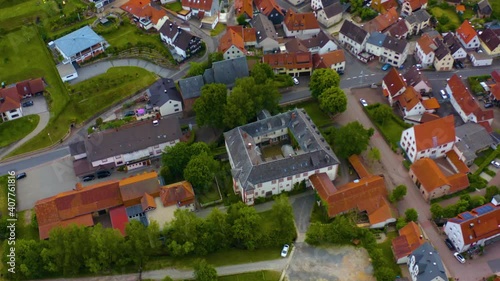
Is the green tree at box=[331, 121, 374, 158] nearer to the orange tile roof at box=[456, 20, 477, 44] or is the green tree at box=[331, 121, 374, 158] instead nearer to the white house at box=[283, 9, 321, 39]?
the white house at box=[283, 9, 321, 39]

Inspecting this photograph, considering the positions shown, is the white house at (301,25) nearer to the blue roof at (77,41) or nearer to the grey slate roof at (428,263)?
the blue roof at (77,41)

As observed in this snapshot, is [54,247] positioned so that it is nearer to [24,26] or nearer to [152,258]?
[152,258]

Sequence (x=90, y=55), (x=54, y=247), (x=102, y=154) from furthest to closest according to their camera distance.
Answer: (x=90, y=55) < (x=102, y=154) < (x=54, y=247)

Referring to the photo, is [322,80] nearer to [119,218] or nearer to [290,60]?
[290,60]

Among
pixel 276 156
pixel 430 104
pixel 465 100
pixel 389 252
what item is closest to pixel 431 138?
pixel 430 104

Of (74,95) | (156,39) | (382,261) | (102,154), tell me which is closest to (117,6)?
(156,39)
